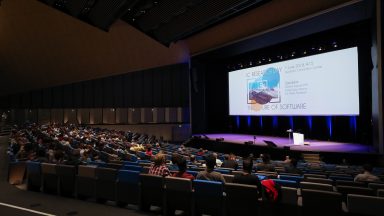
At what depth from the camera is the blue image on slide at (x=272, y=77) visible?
17.3 meters

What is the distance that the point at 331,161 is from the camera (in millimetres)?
11867

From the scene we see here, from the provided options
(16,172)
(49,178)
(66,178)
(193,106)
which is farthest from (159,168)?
(193,106)

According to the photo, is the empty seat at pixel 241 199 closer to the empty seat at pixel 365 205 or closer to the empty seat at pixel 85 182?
the empty seat at pixel 365 205

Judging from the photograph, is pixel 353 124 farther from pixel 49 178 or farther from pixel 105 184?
pixel 49 178

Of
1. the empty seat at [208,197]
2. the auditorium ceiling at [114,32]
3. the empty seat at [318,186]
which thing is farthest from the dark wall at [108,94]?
the empty seat at [318,186]

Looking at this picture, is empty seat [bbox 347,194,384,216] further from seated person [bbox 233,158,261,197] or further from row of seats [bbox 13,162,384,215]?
seated person [bbox 233,158,261,197]

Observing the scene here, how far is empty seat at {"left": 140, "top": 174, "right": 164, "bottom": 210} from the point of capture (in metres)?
4.55

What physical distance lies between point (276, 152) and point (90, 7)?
12.7 metres

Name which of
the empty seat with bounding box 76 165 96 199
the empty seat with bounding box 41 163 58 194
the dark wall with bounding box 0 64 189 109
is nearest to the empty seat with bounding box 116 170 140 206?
the empty seat with bounding box 76 165 96 199

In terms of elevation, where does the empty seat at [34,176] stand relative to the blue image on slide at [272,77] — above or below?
below

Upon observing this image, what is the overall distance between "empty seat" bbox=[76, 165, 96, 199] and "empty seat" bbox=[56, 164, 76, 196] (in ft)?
0.40

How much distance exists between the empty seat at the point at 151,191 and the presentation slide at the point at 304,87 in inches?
467

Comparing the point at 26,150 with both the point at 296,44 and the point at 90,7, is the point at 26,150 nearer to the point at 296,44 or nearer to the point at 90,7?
the point at 90,7

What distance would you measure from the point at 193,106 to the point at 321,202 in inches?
773
